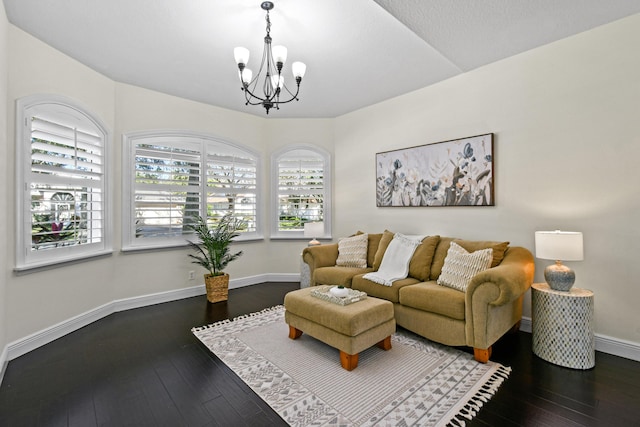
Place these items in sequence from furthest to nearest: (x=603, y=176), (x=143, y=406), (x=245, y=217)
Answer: (x=245, y=217)
(x=603, y=176)
(x=143, y=406)

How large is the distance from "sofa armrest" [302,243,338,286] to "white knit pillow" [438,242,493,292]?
1.56 m

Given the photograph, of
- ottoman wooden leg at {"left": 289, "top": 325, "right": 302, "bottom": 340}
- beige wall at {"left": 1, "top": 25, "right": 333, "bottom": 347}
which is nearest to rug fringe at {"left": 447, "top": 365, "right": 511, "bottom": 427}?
ottoman wooden leg at {"left": 289, "top": 325, "right": 302, "bottom": 340}

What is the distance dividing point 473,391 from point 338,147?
12.8 feet

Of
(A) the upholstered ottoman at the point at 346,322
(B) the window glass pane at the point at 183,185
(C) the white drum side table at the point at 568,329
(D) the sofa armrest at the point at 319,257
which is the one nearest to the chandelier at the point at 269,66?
(B) the window glass pane at the point at 183,185

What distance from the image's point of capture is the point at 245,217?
508cm

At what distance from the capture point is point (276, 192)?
5.28 m

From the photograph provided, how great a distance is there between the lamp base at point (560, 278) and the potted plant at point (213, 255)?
3.66m

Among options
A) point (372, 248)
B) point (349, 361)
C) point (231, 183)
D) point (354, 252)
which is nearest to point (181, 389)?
point (349, 361)

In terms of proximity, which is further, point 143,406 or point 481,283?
point 481,283

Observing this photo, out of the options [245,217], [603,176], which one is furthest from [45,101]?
[603,176]

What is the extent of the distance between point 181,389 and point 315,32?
10.2 ft

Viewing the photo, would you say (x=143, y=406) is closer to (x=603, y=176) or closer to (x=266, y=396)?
(x=266, y=396)

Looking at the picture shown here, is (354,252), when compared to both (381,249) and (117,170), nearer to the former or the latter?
(381,249)

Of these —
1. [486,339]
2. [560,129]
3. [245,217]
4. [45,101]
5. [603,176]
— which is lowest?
[486,339]
